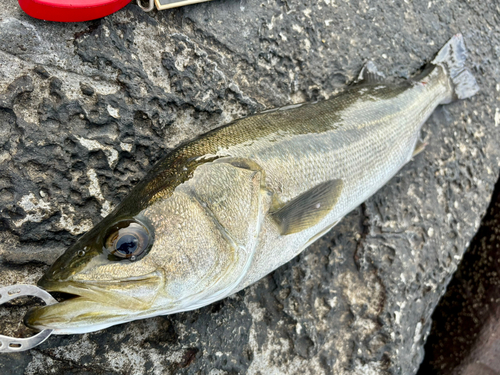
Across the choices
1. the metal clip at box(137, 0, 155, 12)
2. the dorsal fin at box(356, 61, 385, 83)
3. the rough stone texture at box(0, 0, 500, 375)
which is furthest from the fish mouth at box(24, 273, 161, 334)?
the dorsal fin at box(356, 61, 385, 83)

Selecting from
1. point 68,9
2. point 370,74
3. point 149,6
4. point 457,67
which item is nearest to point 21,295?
point 68,9

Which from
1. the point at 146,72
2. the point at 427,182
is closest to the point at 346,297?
the point at 427,182

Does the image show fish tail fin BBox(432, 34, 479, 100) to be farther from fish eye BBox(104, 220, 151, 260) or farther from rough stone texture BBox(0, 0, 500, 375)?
fish eye BBox(104, 220, 151, 260)

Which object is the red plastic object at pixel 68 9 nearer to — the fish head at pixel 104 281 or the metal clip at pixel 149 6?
the metal clip at pixel 149 6

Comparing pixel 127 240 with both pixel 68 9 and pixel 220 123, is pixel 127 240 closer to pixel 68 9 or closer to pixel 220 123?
pixel 220 123

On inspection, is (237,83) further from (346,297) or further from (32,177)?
(346,297)

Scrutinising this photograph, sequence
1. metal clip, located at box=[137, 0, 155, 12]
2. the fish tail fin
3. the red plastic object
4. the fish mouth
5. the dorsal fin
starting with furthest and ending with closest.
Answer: the fish tail fin < the dorsal fin < metal clip, located at box=[137, 0, 155, 12] < the red plastic object < the fish mouth
